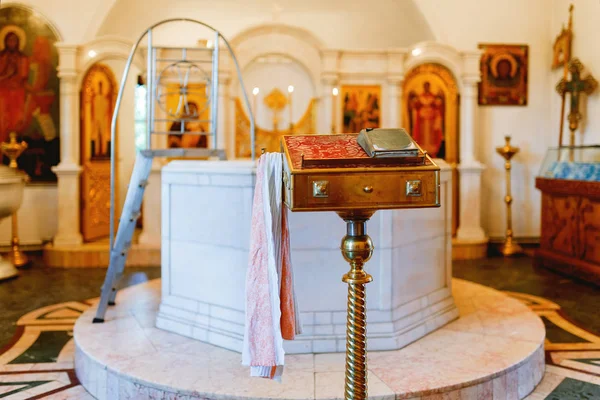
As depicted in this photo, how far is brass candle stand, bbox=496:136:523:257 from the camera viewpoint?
802cm

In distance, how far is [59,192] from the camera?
7582 mm

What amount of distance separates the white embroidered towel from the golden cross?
6.24 meters

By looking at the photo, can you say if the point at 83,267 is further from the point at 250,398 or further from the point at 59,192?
the point at 250,398

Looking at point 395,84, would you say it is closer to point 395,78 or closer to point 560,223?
point 395,78

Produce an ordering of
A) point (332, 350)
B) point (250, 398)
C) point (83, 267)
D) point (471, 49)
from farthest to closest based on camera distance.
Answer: point (471, 49), point (83, 267), point (332, 350), point (250, 398)

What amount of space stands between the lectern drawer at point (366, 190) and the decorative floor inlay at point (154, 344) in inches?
45.3

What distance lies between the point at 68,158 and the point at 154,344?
4689 mm

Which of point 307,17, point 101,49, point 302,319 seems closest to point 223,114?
point 101,49

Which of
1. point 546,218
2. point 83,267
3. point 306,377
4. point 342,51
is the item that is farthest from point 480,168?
point 306,377

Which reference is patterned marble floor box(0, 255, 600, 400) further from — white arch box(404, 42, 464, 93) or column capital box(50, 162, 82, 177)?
white arch box(404, 42, 464, 93)

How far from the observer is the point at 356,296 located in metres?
2.21

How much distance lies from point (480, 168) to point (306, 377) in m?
5.58

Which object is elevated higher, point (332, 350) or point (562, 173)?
point (562, 173)

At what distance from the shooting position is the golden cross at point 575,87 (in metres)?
7.54
